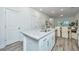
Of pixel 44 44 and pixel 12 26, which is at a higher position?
pixel 12 26

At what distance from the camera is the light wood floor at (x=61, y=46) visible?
6.76 feet

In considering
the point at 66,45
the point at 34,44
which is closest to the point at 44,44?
the point at 34,44

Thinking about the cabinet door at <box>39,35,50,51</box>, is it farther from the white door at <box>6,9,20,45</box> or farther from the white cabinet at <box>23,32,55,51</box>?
the white door at <box>6,9,20,45</box>

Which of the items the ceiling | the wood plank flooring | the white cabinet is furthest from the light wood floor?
the ceiling

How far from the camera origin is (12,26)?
2.08 metres

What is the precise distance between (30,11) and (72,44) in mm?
1293

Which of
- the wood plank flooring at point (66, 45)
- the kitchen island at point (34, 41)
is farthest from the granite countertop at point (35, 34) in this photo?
the wood plank flooring at point (66, 45)

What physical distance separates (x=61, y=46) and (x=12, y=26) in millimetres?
1272

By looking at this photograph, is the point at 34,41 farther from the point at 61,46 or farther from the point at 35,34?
the point at 61,46

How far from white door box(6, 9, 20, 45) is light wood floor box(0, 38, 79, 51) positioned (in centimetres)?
12

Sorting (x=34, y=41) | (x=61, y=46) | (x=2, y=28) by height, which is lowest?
(x=61, y=46)

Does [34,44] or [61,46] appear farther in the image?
[61,46]

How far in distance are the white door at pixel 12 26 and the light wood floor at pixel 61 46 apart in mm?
120

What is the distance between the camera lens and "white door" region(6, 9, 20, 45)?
6.68ft
